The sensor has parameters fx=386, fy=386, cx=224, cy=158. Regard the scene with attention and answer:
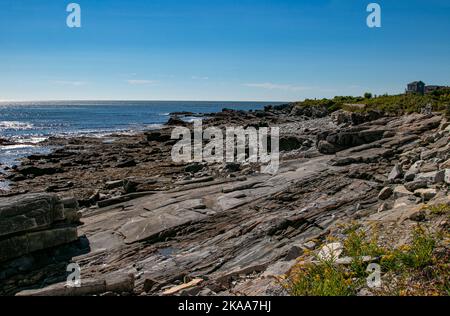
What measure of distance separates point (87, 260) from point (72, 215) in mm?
2891

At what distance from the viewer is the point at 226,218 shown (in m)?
13.9

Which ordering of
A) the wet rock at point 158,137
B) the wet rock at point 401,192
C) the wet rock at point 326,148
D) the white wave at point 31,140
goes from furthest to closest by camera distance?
the white wave at point 31,140
the wet rock at point 158,137
the wet rock at point 326,148
the wet rock at point 401,192

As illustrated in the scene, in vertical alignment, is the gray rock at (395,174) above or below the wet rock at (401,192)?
above

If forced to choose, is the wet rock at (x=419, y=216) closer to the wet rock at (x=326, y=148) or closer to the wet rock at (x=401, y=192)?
the wet rock at (x=401, y=192)

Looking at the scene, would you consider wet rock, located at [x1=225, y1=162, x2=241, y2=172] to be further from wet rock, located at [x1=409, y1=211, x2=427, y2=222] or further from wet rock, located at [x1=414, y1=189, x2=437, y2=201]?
wet rock, located at [x1=409, y1=211, x2=427, y2=222]

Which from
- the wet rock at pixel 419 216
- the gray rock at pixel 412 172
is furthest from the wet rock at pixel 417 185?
the wet rock at pixel 419 216

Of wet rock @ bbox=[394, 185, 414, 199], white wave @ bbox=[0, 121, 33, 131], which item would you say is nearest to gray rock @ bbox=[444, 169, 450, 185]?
wet rock @ bbox=[394, 185, 414, 199]

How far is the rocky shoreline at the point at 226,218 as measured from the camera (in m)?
9.43

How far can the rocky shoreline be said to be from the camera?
9.43m

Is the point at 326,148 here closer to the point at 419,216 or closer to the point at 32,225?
the point at 419,216

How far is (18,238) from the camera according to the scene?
11555 mm

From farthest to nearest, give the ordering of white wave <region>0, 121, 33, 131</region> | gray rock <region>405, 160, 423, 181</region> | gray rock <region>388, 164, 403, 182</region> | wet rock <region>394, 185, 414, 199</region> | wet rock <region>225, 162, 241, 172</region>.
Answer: white wave <region>0, 121, 33, 131</region>
wet rock <region>225, 162, 241, 172</region>
gray rock <region>388, 164, 403, 182</region>
gray rock <region>405, 160, 423, 181</region>
wet rock <region>394, 185, 414, 199</region>
